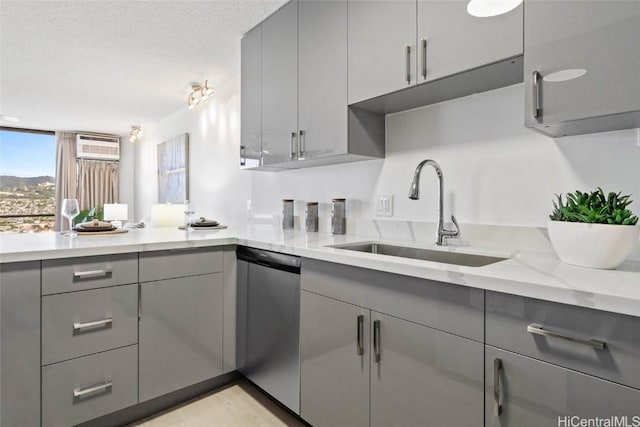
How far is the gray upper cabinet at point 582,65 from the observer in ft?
3.24

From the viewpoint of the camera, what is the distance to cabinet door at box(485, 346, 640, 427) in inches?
31.4

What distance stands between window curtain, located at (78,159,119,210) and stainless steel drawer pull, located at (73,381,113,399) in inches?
224

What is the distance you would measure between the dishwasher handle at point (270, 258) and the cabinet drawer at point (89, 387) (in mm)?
697

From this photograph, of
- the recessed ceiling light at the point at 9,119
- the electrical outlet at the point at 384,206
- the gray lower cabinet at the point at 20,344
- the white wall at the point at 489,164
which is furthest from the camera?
the recessed ceiling light at the point at 9,119

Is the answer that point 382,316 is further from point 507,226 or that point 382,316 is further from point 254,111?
point 254,111

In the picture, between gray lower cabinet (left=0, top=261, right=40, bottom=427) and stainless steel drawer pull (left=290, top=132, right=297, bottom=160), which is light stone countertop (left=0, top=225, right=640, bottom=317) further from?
stainless steel drawer pull (left=290, top=132, right=297, bottom=160)

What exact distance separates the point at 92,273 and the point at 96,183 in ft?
18.9

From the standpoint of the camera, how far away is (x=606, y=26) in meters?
1.02

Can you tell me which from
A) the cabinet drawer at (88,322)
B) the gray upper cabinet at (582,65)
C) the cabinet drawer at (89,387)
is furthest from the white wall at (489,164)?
the cabinet drawer at (89,387)

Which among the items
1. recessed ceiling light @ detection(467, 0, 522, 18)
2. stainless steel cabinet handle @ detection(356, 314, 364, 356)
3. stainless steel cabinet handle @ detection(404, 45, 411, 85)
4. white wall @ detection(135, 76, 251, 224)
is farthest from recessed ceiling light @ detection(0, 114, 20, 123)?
recessed ceiling light @ detection(467, 0, 522, 18)

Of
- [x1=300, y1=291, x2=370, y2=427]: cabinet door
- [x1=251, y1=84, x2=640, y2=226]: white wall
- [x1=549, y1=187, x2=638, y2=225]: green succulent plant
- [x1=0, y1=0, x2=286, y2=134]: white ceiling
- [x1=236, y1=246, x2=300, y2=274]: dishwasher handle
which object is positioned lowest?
[x1=300, y1=291, x2=370, y2=427]: cabinet door

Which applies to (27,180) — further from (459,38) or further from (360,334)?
(459,38)

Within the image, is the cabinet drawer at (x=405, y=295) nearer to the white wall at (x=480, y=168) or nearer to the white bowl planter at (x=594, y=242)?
the white bowl planter at (x=594, y=242)

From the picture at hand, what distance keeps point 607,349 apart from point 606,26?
890 millimetres
